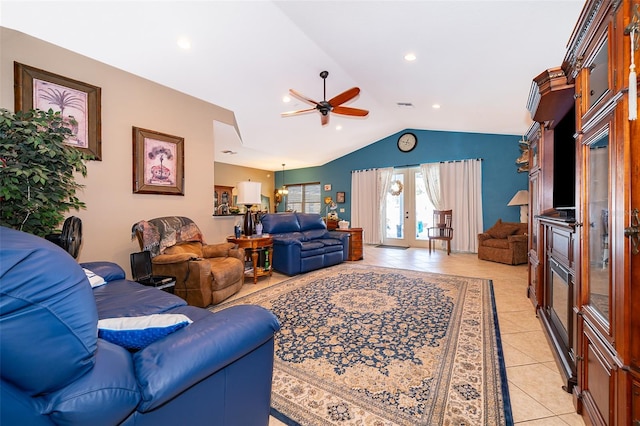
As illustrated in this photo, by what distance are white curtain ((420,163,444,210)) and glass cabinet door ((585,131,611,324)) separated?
5.78m

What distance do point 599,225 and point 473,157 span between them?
19.5 ft

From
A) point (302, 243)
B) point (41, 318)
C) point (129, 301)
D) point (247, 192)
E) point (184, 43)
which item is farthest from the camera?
point (302, 243)

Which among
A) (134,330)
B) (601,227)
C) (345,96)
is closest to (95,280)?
(134,330)

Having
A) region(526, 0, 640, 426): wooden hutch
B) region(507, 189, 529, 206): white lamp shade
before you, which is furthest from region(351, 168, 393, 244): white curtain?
region(526, 0, 640, 426): wooden hutch

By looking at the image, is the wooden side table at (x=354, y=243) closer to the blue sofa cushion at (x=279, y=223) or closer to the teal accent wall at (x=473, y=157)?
the blue sofa cushion at (x=279, y=223)

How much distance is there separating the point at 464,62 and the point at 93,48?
4.14 metres

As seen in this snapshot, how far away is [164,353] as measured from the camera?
0.85m

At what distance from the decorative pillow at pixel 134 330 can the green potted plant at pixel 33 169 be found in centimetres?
158

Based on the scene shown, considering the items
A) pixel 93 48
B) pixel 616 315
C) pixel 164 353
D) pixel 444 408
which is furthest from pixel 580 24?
pixel 93 48

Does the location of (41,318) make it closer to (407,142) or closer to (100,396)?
(100,396)

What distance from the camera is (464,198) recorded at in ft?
21.7

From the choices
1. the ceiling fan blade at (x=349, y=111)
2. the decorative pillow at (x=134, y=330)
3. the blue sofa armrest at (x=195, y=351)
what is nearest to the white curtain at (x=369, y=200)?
the ceiling fan blade at (x=349, y=111)

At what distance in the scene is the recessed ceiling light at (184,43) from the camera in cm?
287

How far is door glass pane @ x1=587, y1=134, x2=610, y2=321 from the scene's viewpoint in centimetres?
122
